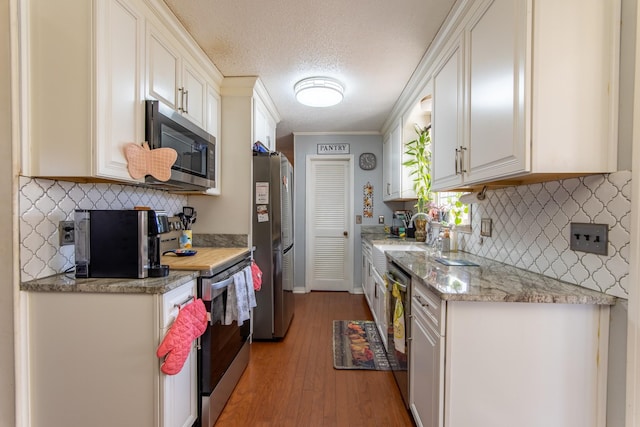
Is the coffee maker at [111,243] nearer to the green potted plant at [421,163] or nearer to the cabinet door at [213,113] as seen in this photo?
the cabinet door at [213,113]

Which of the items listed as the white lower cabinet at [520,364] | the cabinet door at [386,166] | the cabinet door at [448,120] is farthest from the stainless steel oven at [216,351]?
the cabinet door at [386,166]

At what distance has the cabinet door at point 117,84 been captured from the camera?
1.25 m

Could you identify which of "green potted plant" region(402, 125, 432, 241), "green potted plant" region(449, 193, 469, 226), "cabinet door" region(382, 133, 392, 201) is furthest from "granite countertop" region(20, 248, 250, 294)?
"cabinet door" region(382, 133, 392, 201)

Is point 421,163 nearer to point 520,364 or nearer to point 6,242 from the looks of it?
point 520,364

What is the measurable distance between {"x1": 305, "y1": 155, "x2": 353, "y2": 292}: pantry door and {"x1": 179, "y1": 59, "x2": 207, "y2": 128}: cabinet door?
215cm

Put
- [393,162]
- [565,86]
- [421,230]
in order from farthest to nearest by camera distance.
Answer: [393,162]
[421,230]
[565,86]

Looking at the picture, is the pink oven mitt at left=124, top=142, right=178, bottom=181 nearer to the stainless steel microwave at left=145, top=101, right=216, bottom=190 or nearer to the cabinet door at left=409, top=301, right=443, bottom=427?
the stainless steel microwave at left=145, top=101, right=216, bottom=190

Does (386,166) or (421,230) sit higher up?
(386,166)

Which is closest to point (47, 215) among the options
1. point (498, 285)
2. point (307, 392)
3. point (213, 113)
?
point (213, 113)

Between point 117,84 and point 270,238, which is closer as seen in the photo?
point 117,84

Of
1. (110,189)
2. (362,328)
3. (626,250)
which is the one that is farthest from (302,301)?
(626,250)

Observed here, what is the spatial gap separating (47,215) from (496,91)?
208 cm

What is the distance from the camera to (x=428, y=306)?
1333 millimetres

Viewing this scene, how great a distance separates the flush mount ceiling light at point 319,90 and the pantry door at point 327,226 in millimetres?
1626
